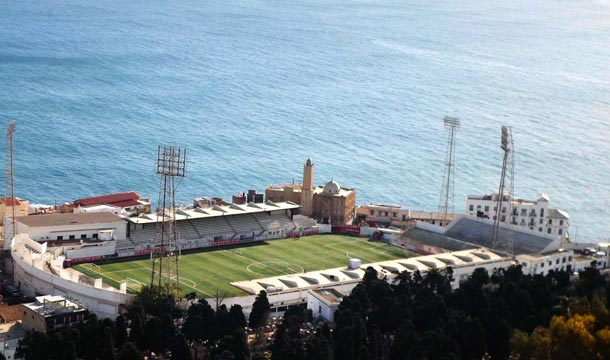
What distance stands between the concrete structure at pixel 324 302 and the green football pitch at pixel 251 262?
3.52 m

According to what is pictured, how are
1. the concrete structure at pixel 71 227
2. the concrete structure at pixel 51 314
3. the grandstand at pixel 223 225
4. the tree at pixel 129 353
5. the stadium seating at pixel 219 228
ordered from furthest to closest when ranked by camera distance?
the grandstand at pixel 223 225, the stadium seating at pixel 219 228, the concrete structure at pixel 71 227, the concrete structure at pixel 51 314, the tree at pixel 129 353

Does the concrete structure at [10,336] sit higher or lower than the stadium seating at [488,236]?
lower

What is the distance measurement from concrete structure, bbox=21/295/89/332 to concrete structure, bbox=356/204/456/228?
2706 centimetres

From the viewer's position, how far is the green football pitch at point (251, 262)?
6347 cm

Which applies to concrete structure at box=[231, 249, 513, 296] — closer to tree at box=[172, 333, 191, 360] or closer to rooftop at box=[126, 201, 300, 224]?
rooftop at box=[126, 201, 300, 224]

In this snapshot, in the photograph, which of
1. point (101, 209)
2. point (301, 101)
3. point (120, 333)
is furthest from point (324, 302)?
point (301, 101)

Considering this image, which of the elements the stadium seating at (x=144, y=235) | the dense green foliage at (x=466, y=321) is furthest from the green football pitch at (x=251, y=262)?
the dense green foliage at (x=466, y=321)

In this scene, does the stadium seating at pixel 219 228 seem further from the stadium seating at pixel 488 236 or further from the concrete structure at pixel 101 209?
the stadium seating at pixel 488 236

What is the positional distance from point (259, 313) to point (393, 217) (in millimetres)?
23902

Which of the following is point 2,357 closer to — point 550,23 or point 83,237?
point 83,237

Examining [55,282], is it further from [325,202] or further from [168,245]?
[325,202]

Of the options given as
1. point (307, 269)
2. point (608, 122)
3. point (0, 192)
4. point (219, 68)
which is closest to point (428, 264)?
point (307, 269)

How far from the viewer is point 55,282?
199 ft

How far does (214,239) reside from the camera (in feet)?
235
